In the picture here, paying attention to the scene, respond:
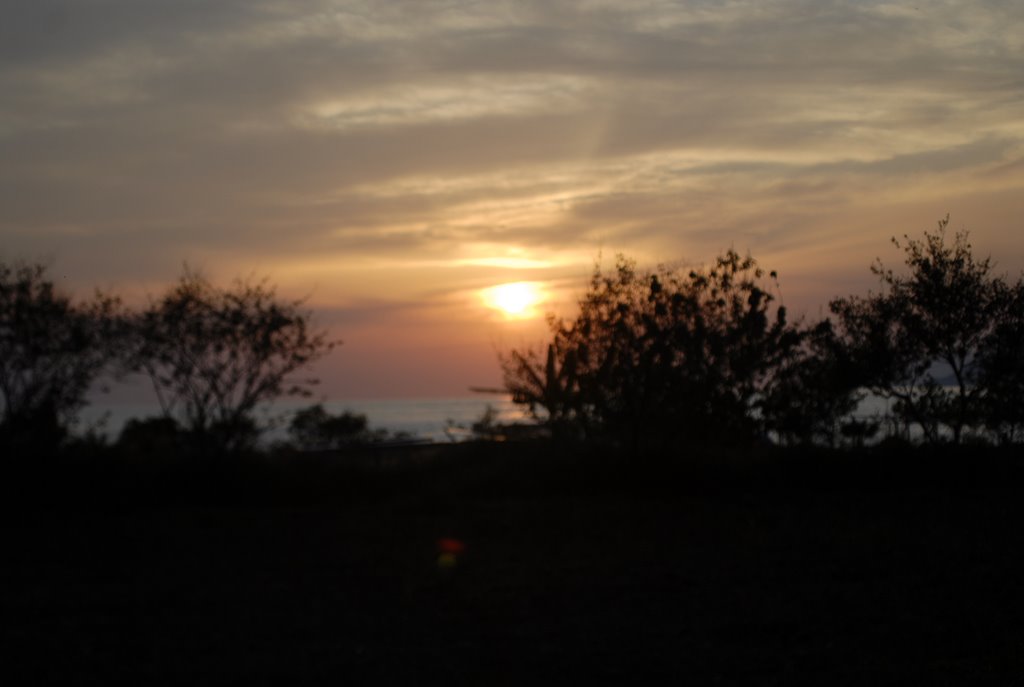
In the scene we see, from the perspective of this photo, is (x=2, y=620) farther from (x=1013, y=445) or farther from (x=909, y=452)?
(x=1013, y=445)

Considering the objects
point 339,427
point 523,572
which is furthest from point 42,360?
point 339,427

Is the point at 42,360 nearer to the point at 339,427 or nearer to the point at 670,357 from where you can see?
the point at 670,357

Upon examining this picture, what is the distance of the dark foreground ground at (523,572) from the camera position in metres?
9.84

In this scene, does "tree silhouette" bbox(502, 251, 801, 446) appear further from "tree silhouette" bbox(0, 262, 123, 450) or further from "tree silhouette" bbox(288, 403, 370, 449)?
"tree silhouette" bbox(288, 403, 370, 449)

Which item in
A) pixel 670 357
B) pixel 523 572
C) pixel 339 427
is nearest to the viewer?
pixel 523 572

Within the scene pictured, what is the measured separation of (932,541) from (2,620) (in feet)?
40.0

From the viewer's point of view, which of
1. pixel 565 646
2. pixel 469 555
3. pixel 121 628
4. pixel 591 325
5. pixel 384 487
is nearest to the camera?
pixel 565 646

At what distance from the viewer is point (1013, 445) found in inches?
898

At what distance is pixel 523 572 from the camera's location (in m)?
13.9

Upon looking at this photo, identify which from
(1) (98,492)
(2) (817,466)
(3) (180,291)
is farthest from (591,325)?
(1) (98,492)

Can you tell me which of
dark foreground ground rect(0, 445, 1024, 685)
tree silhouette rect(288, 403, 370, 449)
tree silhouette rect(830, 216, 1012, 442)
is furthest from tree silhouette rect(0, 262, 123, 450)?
tree silhouette rect(288, 403, 370, 449)

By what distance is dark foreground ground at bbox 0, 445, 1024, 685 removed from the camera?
9844 millimetres

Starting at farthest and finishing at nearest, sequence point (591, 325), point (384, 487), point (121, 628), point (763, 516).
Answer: point (591, 325), point (384, 487), point (763, 516), point (121, 628)

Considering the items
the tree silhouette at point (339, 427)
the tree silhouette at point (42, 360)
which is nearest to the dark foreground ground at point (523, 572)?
the tree silhouette at point (42, 360)
